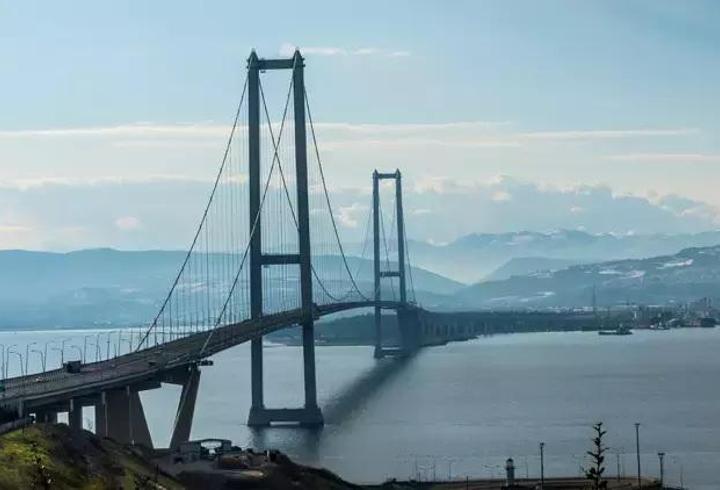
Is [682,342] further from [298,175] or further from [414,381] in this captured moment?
[298,175]

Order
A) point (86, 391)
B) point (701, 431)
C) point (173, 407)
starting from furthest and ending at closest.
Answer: point (173, 407), point (701, 431), point (86, 391)

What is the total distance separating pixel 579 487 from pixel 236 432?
16.7 m

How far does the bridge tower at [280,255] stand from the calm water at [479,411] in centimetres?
Result: 101

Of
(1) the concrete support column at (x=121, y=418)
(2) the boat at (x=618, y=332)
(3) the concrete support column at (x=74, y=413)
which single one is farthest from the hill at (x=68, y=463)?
(2) the boat at (x=618, y=332)

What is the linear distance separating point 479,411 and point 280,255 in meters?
8.76

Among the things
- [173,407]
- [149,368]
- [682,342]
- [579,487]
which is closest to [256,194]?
[173,407]

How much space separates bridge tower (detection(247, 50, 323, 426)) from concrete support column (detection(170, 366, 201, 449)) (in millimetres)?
9784

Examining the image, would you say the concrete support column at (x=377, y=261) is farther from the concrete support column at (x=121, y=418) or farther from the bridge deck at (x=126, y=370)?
the concrete support column at (x=121, y=418)

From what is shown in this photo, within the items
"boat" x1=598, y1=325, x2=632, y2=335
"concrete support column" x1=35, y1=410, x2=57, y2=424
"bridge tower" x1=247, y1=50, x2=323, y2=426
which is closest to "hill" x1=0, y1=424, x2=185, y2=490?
"concrete support column" x1=35, y1=410, x2=57, y2=424

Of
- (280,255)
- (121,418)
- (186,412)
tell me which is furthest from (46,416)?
(280,255)

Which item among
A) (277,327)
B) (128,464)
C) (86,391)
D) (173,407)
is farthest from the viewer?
(173,407)

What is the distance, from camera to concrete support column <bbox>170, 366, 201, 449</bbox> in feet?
118

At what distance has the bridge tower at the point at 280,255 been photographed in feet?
164

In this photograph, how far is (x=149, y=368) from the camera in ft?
120
